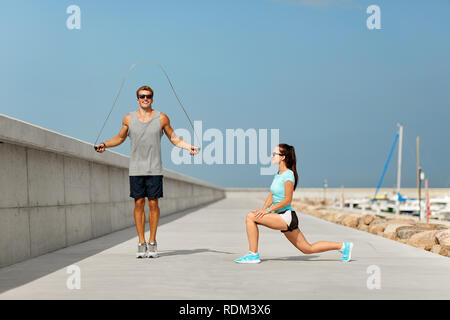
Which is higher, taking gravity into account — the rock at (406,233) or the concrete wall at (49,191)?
the concrete wall at (49,191)

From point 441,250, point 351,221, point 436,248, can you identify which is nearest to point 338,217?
point 351,221

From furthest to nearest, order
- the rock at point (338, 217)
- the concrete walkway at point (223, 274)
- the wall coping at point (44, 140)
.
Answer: the rock at point (338, 217), the wall coping at point (44, 140), the concrete walkway at point (223, 274)

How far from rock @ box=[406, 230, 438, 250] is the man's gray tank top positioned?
6224 millimetres

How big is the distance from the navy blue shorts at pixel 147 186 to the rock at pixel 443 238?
5.54 meters

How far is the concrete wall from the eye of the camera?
7.54 metres

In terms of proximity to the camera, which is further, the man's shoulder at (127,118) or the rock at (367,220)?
the rock at (367,220)

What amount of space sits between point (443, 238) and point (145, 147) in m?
6.09

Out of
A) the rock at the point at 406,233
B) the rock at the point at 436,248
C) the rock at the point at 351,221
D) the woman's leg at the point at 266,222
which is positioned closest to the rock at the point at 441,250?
the rock at the point at 436,248

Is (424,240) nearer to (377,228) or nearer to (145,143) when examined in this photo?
(377,228)

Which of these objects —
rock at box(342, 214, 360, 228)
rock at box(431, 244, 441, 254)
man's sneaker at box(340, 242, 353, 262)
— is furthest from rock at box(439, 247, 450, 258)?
rock at box(342, 214, 360, 228)

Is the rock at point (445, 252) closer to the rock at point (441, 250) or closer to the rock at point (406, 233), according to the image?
the rock at point (441, 250)

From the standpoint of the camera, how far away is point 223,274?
6.71m

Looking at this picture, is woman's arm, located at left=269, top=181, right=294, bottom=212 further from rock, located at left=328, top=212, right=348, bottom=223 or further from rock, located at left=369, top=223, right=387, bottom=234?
rock, located at left=328, top=212, right=348, bottom=223

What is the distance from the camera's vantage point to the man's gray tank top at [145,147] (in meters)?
7.94
